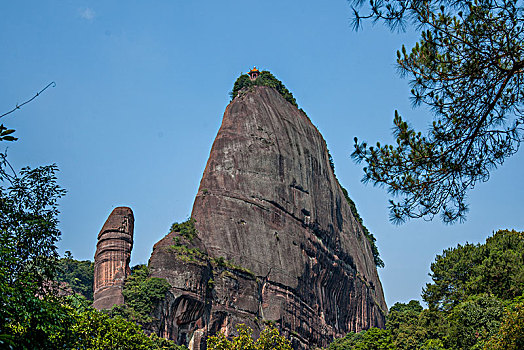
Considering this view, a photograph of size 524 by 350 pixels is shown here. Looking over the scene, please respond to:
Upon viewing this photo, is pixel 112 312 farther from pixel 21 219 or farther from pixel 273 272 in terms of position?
pixel 21 219

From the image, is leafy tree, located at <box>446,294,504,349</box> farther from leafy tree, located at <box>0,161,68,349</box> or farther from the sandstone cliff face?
leafy tree, located at <box>0,161,68,349</box>

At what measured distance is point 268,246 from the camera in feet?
187

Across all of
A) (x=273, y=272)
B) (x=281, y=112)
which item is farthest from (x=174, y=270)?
(x=281, y=112)

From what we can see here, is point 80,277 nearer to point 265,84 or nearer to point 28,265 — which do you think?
point 265,84

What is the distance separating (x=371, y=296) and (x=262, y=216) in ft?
69.0

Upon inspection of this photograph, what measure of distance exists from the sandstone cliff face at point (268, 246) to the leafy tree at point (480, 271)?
13551 millimetres

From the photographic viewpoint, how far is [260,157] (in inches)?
2431

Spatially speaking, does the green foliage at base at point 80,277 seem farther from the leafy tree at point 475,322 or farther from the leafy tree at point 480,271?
the leafy tree at point 475,322

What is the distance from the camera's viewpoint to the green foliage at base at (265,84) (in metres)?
70.0

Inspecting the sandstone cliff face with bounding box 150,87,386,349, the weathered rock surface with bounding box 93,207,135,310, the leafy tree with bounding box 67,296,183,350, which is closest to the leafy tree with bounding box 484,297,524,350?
the leafy tree with bounding box 67,296,183,350

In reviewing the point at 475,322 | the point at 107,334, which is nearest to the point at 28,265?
the point at 107,334

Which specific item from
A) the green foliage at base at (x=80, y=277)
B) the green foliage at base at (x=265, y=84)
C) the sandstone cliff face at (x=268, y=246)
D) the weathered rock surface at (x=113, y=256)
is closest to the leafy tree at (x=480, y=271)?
the sandstone cliff face at (x=268, y=246)

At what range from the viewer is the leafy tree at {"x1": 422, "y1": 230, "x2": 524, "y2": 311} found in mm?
40688

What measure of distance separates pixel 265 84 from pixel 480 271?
35.4 metres
